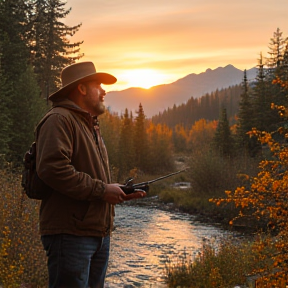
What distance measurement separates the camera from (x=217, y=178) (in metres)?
23.2

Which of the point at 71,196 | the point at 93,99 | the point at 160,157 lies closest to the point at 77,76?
the point at 93,99

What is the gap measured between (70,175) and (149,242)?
11717mm

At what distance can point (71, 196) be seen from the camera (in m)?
2.87

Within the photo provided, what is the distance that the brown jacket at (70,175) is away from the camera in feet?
9.28

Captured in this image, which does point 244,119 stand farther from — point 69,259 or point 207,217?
point 69,259

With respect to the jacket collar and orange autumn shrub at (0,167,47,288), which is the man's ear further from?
orange autumn shrub at (0,167,47,288)

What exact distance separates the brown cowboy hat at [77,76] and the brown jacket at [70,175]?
5.2 inches

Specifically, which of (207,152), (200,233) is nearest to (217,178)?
(207,152)

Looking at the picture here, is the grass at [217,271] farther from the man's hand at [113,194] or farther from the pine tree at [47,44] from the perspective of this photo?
the pine tree at [47,44]

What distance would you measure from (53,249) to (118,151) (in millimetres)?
34787

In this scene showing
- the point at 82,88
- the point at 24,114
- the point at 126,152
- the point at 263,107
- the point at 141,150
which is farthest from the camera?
the point at 141,150

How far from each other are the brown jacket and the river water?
21.2ft

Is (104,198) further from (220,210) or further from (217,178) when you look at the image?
(217,178)

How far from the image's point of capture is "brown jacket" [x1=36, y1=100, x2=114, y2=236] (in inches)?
111
